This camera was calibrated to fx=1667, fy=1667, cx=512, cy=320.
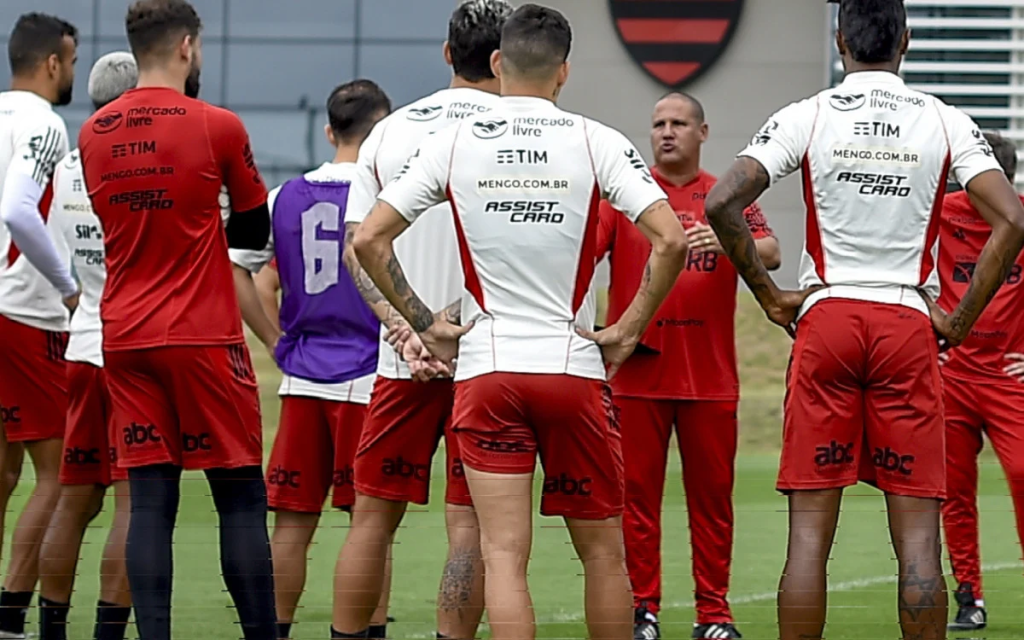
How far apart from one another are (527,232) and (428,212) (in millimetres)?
1162

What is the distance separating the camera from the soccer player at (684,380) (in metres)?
7.74

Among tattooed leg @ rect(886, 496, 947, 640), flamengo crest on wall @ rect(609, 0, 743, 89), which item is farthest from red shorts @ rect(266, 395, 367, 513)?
flamengo crest on wall @ rect(609, 0, 743, 89)

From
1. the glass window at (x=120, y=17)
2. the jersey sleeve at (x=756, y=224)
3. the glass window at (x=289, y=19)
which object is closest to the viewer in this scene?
the jersey sleeve at (x=756, y=224)

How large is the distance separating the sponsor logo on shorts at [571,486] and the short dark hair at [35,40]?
355 cm

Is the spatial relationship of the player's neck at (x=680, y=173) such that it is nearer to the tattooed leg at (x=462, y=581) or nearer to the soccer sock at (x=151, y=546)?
the tattooed leg at (x=462, y=581)

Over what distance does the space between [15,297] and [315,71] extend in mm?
20421

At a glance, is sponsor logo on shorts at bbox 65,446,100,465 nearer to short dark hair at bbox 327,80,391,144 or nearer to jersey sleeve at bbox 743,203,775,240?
short dark hair at bbox 327,80,391,144

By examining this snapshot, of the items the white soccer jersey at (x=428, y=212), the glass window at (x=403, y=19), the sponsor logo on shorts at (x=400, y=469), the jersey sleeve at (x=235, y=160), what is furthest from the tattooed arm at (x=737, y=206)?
the glass window at (x=403, y=19)

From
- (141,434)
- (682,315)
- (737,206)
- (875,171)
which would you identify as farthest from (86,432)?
(875,171)

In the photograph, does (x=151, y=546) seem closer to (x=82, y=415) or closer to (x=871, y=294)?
(x=82, y=415)

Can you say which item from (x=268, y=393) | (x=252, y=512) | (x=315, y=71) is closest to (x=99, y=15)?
(x=315, y=71)

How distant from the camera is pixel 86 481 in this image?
7.09 metres

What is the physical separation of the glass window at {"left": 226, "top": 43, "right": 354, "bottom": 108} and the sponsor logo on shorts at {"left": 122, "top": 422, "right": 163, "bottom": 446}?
21.9m

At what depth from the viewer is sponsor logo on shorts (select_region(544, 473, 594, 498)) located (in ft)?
17.7
